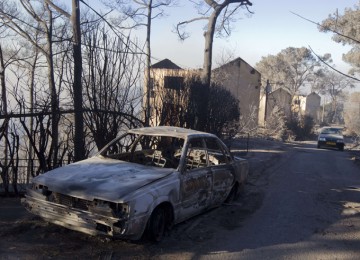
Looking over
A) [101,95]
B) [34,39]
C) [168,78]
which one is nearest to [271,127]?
[34,39]

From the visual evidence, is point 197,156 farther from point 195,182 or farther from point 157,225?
point 157,225

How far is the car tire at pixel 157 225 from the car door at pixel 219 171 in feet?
5.39

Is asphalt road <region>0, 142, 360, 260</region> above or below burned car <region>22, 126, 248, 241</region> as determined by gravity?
below

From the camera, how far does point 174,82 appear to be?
46.4ft

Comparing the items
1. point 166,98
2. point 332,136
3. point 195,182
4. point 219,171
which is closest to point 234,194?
point 219,171

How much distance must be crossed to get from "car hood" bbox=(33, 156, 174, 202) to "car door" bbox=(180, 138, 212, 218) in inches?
14.5

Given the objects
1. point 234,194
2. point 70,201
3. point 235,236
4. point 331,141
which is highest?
point 70,201

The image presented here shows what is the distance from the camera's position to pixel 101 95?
9461mm

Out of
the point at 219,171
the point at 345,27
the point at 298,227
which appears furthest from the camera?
the point at 345,27

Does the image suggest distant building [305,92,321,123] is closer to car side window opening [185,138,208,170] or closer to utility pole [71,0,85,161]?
utility pole [71,0,85,161]

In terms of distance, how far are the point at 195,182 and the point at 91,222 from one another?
1.96 metres

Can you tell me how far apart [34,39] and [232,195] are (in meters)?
24.1

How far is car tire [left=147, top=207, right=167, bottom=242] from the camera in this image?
5.54 metres

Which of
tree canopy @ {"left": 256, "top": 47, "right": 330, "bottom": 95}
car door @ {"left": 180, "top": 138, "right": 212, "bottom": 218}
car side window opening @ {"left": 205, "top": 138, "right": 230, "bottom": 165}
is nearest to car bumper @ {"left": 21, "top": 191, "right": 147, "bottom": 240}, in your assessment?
car door @ {"left": 180, "top": 138, "right": 212, "bottom": 218}
